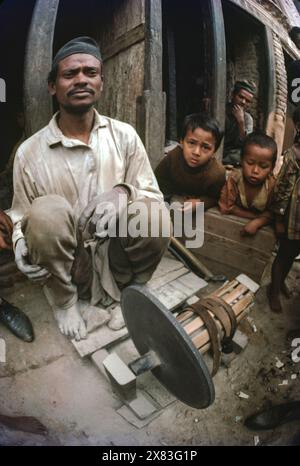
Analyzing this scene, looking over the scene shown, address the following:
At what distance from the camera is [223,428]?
2.06 m

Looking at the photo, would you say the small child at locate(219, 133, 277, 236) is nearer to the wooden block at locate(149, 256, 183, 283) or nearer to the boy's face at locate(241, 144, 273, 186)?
the boy's face at locate(241, 144, 273, 186)

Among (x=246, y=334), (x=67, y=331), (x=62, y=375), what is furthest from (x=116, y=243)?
(x=246, y=334)

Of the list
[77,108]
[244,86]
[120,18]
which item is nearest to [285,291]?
[77,108]

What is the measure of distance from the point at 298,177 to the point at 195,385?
182 centimetres

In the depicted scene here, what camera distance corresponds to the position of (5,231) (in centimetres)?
249

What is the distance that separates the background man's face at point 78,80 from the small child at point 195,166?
1.12 m

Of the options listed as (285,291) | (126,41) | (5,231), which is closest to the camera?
(5,231)

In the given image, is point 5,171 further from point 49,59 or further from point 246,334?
point 246,334

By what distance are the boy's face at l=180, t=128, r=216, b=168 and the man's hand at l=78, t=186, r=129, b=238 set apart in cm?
106

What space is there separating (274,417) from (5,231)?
2166mm

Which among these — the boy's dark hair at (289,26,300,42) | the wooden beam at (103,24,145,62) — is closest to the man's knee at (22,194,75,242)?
the wooden beam at (103,24,145,62)

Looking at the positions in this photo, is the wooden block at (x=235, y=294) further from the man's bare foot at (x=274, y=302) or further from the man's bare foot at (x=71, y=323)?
the man's bare foot at (x=71, y=323)

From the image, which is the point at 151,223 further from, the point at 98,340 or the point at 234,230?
the point at 234,230

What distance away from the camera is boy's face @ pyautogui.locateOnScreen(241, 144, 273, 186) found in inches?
113
